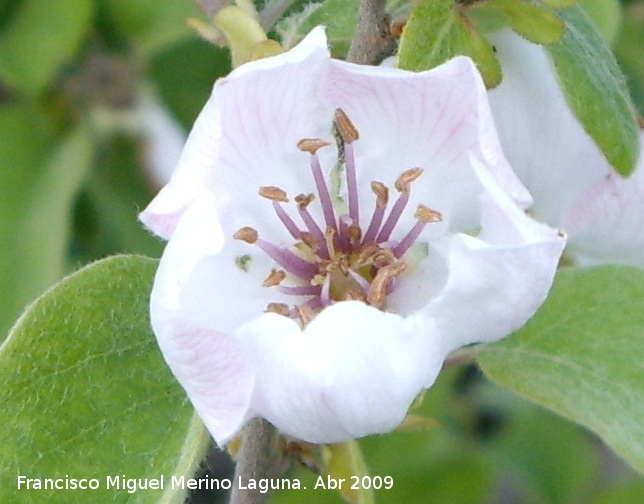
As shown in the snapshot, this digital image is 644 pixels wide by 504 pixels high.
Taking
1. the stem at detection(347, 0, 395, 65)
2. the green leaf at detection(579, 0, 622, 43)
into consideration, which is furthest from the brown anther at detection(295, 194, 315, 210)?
the green leaf at detection(579, 0, 622, 43)

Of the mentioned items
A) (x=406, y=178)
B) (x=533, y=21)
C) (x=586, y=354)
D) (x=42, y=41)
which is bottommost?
(x=42, y=41)

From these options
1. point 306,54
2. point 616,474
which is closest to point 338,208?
point 306,54

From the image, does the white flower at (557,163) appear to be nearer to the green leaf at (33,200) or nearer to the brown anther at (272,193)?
the brown anther at (272,193)

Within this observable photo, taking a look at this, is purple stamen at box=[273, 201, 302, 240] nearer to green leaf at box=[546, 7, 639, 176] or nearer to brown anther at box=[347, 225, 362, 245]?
brown anther at box=[347, 225, 362, 245]

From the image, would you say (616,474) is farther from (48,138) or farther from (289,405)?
(289,405)

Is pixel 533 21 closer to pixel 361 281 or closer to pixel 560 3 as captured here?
pixel 560 3

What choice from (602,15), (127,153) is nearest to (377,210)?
(602,15)

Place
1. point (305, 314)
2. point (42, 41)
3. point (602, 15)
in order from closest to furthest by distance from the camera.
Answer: point (305, 314) → point (602, 15) → point (42, 41)
